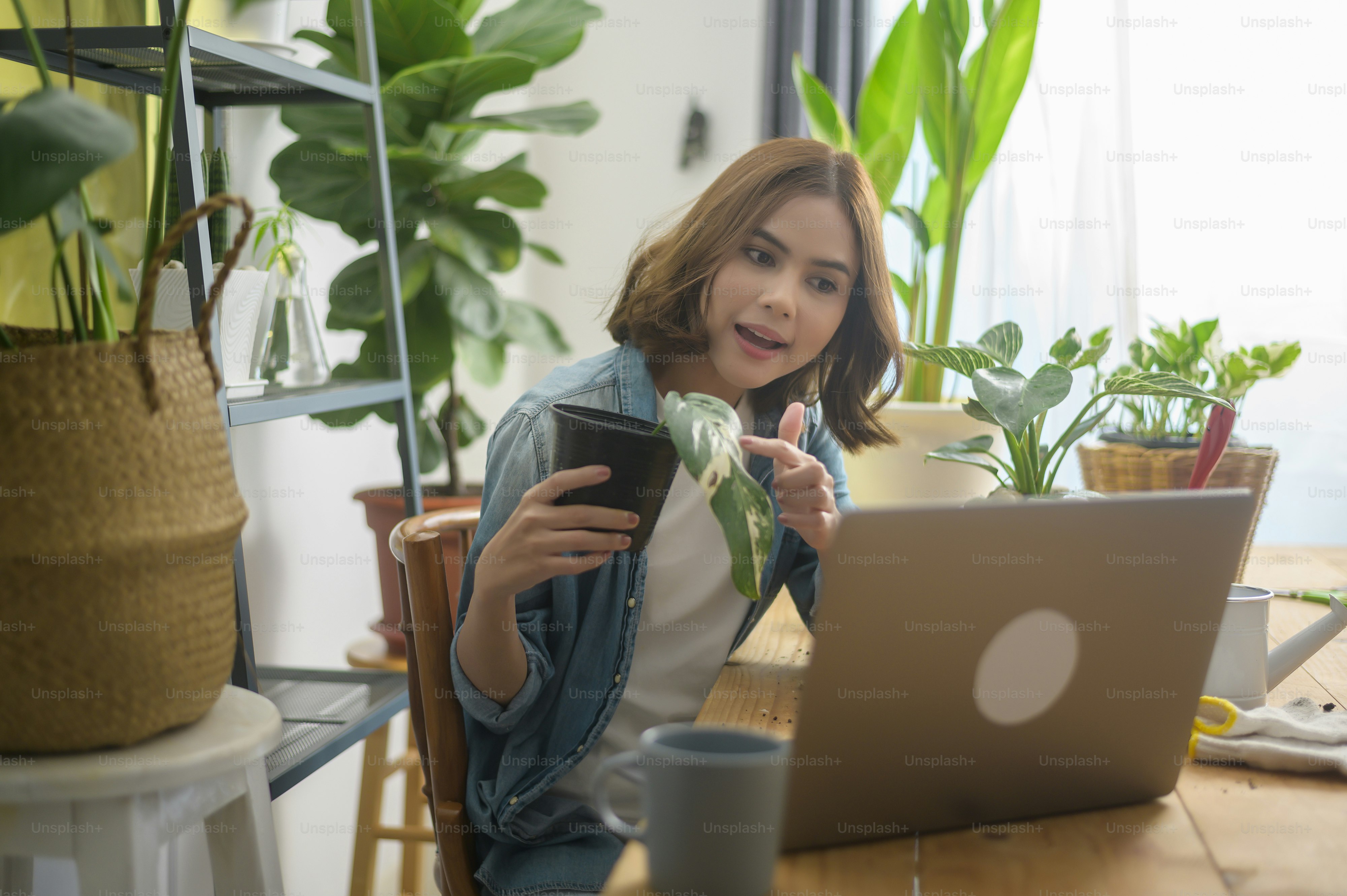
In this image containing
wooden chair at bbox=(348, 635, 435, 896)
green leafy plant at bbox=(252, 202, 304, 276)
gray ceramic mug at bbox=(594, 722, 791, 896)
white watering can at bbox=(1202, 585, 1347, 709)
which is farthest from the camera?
wooden chair at bbox=(348, 635, 435, 896)

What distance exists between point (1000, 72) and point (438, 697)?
49.8 inches

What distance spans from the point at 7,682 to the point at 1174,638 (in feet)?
2.42

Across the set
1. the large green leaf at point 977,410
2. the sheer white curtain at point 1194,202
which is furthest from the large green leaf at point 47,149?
the sheer white curtain at point 1194,202

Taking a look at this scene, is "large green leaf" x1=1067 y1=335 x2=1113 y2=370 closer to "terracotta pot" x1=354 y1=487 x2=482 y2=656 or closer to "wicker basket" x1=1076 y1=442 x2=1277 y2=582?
"wicker basket" x1=1076 y1=442 x2=1277 y2=582

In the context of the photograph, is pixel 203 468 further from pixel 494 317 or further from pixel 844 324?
pixel 494 317

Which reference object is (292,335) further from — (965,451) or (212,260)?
(965,451)

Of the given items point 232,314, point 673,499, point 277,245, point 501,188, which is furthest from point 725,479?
point 501,188

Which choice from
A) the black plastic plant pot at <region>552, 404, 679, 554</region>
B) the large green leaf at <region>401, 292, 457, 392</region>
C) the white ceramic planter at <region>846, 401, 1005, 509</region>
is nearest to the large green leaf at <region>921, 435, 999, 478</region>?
the black plastic plant pot at <region>552, 404, 679, 554</region>

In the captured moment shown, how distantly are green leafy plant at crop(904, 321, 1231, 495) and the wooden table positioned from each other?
28 cm

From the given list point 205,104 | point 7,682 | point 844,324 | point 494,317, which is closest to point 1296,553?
point 844,324

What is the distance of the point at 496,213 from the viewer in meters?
1.71

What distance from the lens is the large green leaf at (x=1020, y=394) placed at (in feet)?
2.38

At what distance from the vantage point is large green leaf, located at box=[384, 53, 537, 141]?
1.49 meters

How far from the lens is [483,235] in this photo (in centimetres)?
171
